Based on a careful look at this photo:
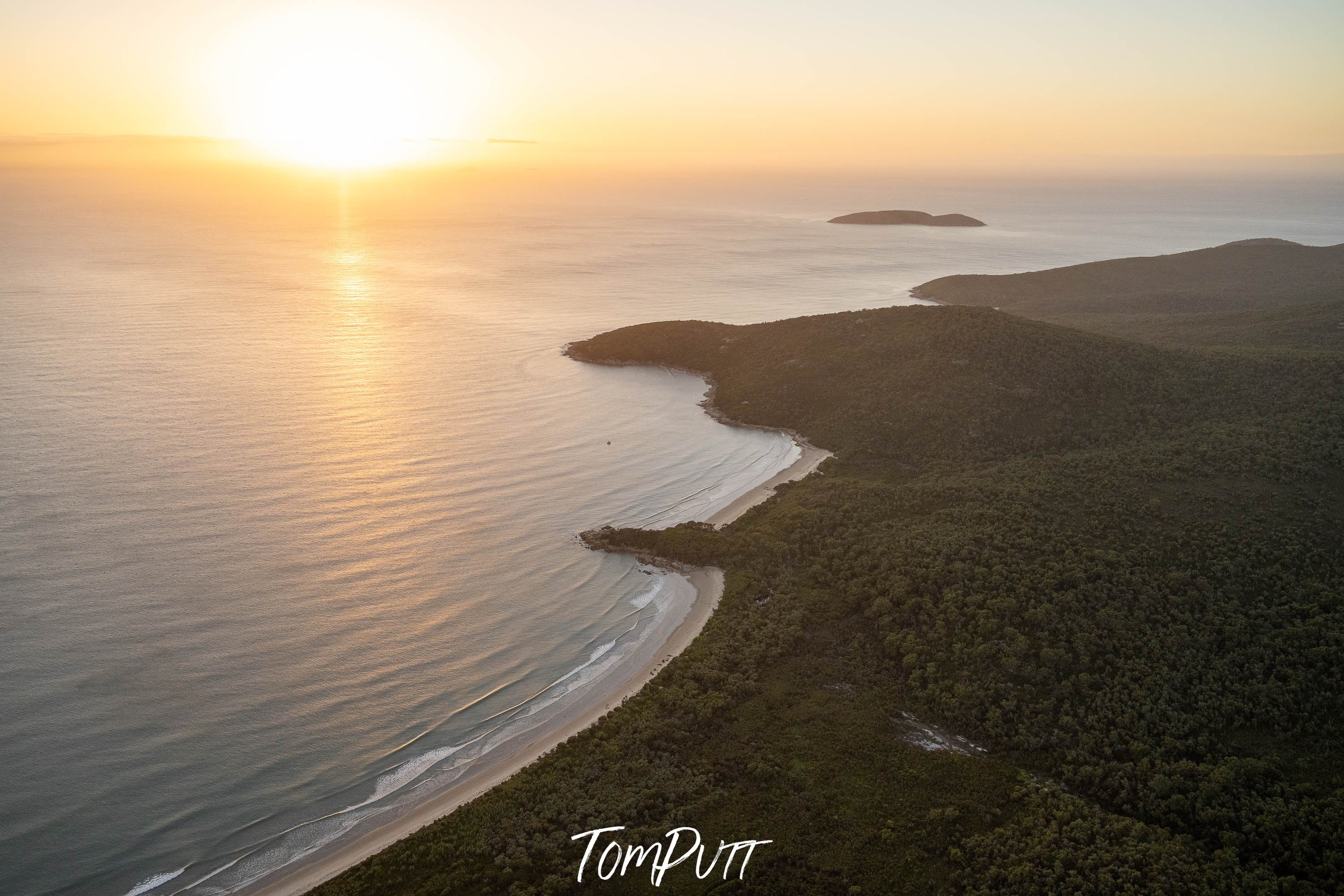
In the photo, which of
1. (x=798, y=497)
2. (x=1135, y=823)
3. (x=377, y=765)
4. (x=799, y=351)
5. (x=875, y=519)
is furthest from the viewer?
(x=799, y=351)

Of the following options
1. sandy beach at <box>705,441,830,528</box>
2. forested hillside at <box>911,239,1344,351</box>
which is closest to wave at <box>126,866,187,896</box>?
sandy beach at <box>705,441,830,528</box>

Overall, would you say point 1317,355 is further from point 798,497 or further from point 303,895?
point 303,895

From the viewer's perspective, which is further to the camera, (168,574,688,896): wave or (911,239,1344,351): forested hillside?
(911,239,1344,351): forested hillside

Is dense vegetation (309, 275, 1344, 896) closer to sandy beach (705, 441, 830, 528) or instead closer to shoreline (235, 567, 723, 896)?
shoreline (235, 567, 723, 896)

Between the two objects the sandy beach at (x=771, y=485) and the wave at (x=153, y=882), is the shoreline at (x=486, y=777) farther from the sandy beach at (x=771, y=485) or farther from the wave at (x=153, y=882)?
the sandy beach at (x=771, y=485)

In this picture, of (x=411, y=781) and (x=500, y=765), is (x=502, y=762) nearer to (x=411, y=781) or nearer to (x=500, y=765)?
(x=500, y=765)

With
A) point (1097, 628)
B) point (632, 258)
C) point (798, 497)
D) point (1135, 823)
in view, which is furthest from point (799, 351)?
point (632, 258)

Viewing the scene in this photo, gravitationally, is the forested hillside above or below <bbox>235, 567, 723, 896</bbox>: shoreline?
above
